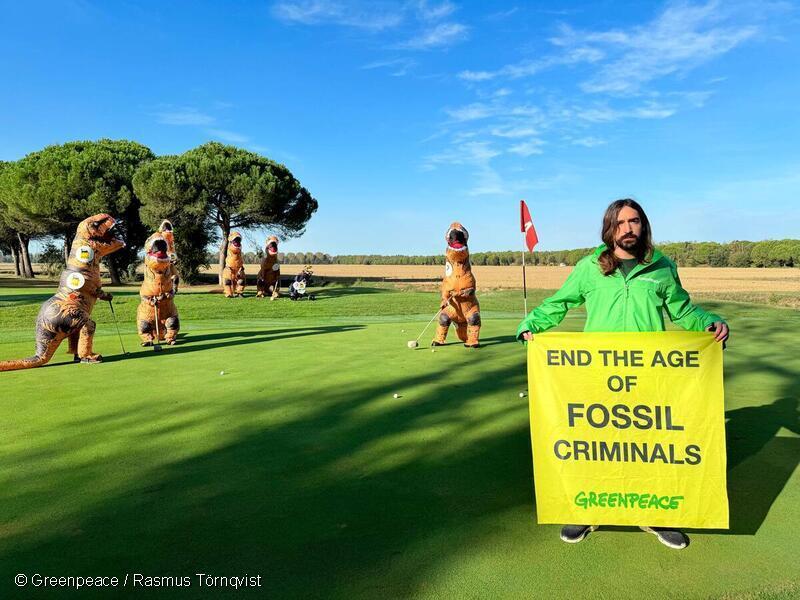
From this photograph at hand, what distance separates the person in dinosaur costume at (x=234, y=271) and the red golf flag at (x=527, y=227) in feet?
53.3

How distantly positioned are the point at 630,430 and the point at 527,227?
8032 millimetres

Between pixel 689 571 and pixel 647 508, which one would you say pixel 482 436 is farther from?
pixel 689 571

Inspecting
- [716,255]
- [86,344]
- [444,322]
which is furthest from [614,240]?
[716,255]

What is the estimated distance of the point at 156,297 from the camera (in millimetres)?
10781

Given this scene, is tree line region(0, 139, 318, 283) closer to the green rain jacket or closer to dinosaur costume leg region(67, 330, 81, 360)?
dinosaur costume leg region(67, 330, 81, 360)

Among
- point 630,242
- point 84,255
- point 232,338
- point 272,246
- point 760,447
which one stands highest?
point 272,246

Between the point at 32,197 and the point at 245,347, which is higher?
the point at 32,197

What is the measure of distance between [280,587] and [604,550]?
5.61 feet

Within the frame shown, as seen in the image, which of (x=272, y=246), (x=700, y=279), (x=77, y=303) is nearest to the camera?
(x=77, y=303)

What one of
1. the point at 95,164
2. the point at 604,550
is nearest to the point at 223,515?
the point at 604,550

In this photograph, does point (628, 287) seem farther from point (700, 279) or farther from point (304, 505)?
point (700, 279)

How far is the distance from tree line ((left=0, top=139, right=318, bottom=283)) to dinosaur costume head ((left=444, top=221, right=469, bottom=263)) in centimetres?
2476

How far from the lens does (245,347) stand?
10609mm

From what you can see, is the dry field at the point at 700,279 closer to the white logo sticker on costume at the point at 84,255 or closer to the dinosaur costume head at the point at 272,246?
the dinosaur costume head at the point at 272,246
